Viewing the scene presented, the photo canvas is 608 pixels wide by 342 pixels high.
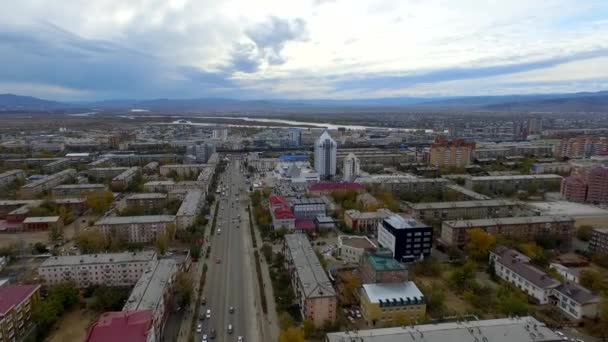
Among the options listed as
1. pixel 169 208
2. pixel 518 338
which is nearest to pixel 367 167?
pixel 169 208

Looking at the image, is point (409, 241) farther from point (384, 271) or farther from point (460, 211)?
point (460, 211)

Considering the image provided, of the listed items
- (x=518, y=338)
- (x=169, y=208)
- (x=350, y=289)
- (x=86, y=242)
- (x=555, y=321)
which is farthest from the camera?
(x=169, y=208)

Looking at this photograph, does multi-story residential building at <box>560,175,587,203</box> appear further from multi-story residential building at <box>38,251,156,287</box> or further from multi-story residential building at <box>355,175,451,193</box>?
multi-story residential building at <box>38,251,156,287</box>

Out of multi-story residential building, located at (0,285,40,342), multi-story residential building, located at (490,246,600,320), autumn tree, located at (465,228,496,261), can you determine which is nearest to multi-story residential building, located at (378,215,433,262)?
autumn tree, located at (465,228,496,261)

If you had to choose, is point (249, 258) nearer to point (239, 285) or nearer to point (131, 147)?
point (239, 285)

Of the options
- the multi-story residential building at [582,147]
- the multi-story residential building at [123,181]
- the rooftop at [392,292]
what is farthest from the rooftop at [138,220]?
the multi-story residential building at [582,147]

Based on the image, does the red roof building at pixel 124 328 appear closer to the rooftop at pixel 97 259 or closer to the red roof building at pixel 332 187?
the rooftop at pixel 97 259
